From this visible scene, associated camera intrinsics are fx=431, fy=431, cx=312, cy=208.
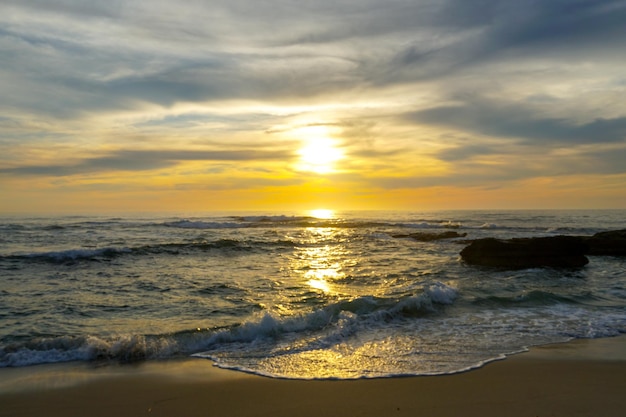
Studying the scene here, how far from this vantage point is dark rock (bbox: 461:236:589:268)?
18078 mm

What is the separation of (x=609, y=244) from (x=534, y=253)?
6.71 metres

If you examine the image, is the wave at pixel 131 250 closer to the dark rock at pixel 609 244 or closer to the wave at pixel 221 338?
the wave at pixel 221 338

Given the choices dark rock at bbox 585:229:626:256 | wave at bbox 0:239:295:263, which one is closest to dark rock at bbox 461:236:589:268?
dark rock at bbox 585:229:626:256

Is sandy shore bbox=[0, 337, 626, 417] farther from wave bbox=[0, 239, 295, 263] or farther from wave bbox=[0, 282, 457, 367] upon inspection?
wave bbox=[0, 239, 295, 263]

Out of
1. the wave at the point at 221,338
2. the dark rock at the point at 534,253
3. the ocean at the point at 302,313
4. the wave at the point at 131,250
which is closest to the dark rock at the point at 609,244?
the dark rock at the point at 534,253

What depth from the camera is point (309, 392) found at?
5.32 meters

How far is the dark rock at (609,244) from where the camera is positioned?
21750 millimetres

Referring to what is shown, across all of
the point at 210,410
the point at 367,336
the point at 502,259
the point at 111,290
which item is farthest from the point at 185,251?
the point at 210,410

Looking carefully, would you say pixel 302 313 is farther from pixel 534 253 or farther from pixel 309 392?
pixel 534 253

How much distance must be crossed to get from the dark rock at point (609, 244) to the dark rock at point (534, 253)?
14.2 feet

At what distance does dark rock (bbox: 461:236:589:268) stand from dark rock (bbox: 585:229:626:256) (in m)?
4.32

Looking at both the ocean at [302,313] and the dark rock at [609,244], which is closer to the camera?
the ocean at [302,313]

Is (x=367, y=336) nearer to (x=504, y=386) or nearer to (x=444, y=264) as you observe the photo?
(x=504, y=386)

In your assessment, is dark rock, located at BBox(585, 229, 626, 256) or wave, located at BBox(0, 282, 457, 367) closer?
wave, located at BBox(0, 282, 457, 367)
